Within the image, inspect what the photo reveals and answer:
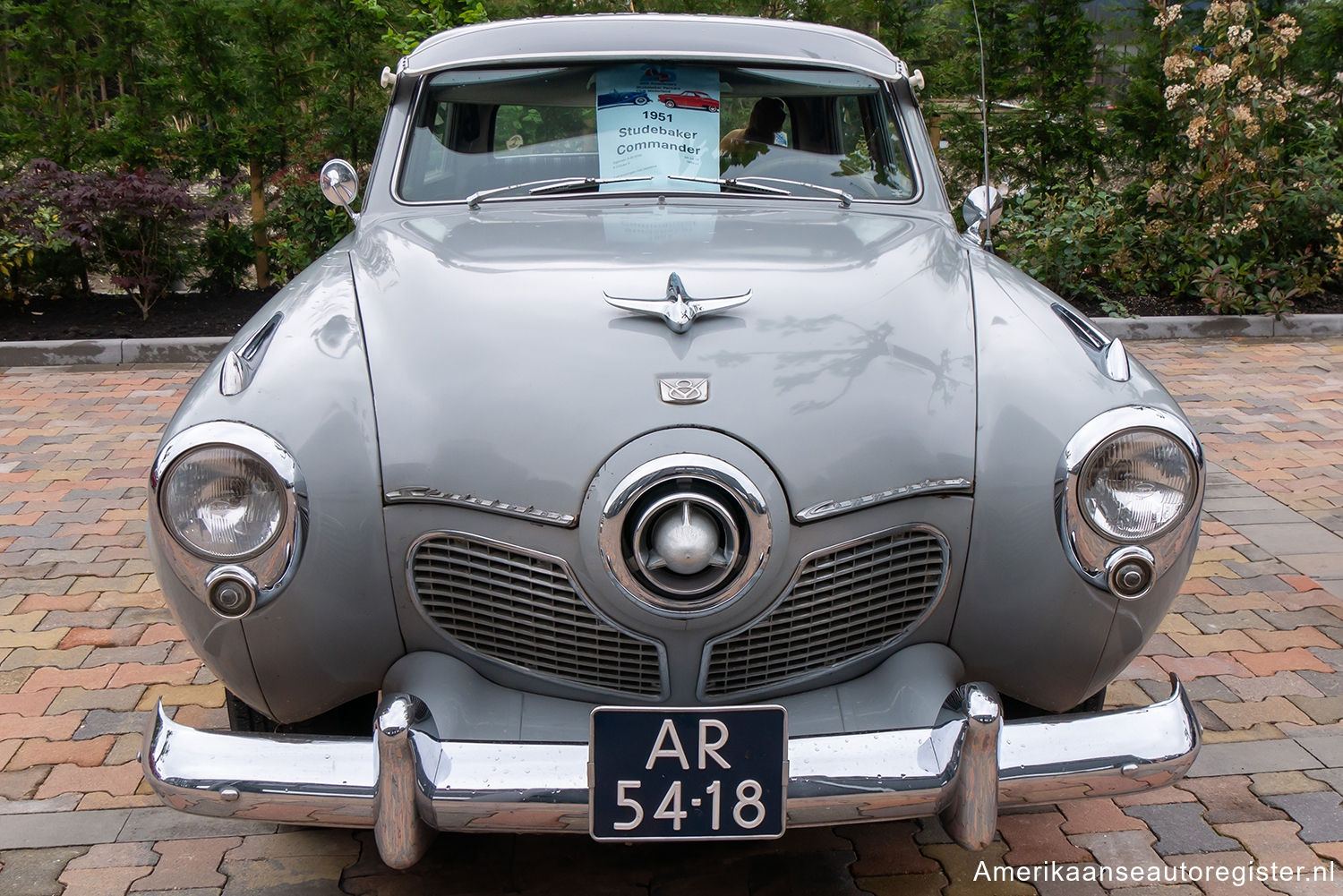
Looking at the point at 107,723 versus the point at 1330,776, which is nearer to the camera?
the point at 1330,776

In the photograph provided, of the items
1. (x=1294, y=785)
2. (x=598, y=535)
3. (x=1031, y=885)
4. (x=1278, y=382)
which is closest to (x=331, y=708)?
(x=598, y=535)

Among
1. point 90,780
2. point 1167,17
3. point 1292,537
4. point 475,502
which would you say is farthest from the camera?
point 1167,17

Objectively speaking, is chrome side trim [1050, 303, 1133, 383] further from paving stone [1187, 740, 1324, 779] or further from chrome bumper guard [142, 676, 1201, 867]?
paving stone [1187, 740, 1324, 779]

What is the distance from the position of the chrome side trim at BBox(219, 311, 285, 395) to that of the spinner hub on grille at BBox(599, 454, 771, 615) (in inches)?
29.4

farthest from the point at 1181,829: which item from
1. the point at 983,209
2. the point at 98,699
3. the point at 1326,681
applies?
the point at 98,699

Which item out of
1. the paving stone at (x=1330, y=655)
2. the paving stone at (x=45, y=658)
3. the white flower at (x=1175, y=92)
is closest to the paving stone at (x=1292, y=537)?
the paving stone at (x=1330, y=655)

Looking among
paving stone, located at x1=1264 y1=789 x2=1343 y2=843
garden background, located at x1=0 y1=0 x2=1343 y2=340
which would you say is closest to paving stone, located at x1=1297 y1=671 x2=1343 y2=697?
paving stone, located at x1=1264 y1=789 x2=1343 y2=843

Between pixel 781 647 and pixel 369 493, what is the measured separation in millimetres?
792

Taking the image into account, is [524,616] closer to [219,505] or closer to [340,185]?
[219,505]

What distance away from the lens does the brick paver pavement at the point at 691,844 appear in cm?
253

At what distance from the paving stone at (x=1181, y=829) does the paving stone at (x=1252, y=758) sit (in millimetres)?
189

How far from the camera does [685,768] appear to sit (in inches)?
74.0

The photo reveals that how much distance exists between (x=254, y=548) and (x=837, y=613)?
1043mm

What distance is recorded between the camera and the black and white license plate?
1860 mm
